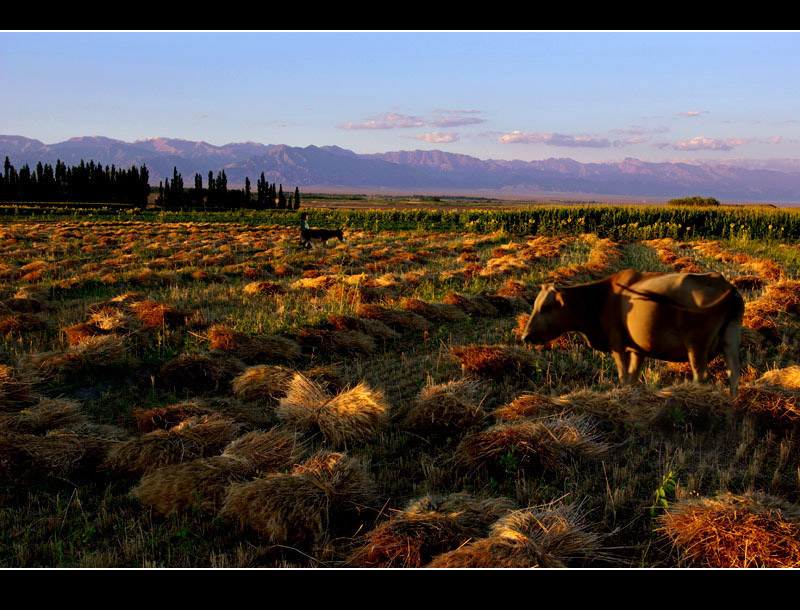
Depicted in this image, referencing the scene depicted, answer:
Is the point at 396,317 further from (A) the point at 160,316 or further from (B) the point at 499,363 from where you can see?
(A) the point at 160,316

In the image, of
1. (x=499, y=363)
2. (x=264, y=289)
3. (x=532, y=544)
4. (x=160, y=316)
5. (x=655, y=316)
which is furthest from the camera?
(x=264, y=289)

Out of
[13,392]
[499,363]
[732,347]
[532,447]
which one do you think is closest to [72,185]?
[13,392]

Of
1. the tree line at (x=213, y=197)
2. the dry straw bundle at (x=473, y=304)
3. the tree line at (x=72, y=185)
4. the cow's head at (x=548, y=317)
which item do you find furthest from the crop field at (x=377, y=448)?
the tree line at (x=72, y=185)

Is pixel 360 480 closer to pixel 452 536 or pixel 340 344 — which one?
pixel 452 536

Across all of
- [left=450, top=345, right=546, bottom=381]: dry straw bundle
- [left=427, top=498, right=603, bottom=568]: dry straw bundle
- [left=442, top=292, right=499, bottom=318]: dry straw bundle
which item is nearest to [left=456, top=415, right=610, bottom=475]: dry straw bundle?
[left=427, top=498, right=603, bottom=568]: dry straw bundle

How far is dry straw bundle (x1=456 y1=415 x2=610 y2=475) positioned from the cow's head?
90cm

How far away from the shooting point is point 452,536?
3342 millimetres

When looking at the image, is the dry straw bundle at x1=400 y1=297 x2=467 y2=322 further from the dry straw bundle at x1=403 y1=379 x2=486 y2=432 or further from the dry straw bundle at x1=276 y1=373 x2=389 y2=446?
the dry straw bundle at x1=276 y1=373 x2=389 y2=446

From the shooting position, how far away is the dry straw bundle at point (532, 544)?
3.02 m

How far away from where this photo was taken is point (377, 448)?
5023 millimetres

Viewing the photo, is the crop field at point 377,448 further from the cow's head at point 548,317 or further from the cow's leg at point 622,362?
the cow's head at point 548,317

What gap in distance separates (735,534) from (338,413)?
3.61 m
